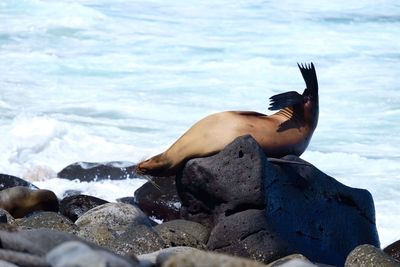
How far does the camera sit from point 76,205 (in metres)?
9.32

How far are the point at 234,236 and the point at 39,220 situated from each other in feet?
4.19

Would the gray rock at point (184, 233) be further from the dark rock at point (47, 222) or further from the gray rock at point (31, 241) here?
the gray rock at point (31, 241)

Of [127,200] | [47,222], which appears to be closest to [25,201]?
[47,222]

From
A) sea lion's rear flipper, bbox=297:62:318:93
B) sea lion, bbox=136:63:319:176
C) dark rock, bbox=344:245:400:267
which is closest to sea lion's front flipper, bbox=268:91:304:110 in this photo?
sea lion, bbox=136:63:319:176

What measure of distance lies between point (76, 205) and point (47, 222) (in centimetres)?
121

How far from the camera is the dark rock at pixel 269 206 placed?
820cm

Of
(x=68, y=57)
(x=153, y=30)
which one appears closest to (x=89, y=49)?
(x=68, y=57)

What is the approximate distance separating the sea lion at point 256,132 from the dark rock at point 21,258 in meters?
3.77

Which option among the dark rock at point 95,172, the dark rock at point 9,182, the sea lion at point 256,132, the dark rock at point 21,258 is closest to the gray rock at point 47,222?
the sea lion at point 256,132

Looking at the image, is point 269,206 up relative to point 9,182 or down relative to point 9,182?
up

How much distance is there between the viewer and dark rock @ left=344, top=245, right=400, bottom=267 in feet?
25.2

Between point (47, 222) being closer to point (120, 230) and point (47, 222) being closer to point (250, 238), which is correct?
point (120, 230)

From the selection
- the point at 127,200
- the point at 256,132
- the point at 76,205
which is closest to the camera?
the point at 256,132

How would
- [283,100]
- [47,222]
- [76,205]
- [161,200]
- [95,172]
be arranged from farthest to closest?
[95,172]
[161,200]
[76,205]
[283,100]
[47,222]
